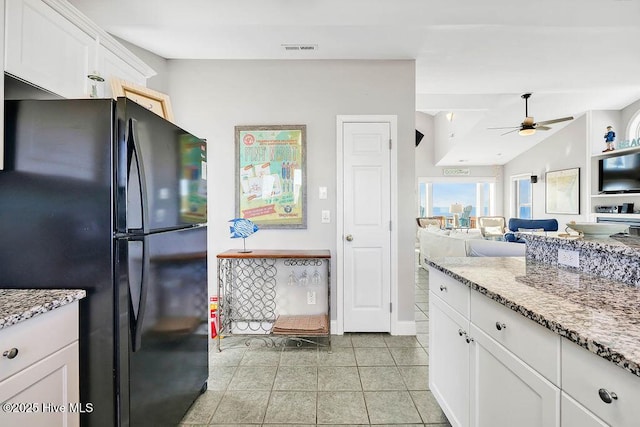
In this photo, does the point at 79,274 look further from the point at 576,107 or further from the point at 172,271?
the point at 576,107

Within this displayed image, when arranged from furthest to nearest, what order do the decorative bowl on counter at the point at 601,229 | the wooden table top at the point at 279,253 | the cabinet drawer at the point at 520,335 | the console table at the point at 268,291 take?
the console table at the point at 268,291 < the wooden table top at the point at 279,253 < the decorative bowl on counter at the point at 601,229 < the cabinet drawer at the point at 520,335

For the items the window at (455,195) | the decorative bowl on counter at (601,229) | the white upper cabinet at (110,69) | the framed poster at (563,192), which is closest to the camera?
the decorative bowl on counter at (601,229)

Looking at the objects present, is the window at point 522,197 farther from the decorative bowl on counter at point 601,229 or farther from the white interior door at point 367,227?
the decorative bowl on counter at point 601,229

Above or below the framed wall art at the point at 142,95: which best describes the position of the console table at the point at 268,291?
below

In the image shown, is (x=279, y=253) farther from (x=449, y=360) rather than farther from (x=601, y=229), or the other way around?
(x=601, y=229)

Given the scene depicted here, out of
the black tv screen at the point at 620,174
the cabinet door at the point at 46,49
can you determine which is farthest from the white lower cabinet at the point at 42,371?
the black tv screen at the point at 620,174

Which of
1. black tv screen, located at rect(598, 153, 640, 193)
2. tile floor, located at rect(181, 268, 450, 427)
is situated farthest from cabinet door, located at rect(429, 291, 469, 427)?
black tv screen, located at rect(598, 153, 640, 193)

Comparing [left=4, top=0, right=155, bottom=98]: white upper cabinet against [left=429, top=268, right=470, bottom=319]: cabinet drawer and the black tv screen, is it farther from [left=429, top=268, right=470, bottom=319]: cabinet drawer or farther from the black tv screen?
the black tv screen

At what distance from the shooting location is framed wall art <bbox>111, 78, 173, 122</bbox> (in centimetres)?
189

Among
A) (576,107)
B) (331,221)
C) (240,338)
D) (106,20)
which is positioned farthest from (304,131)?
(576,107)

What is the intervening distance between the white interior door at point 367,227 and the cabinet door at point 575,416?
7.08 ft

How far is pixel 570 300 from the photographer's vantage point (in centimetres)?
110

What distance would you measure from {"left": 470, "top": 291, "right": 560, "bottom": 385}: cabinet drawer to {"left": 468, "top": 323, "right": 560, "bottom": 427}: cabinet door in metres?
0.03

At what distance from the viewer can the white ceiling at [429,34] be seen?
218 cm
